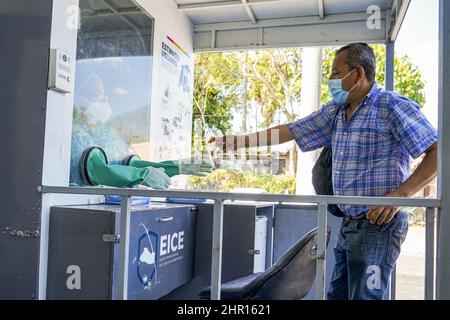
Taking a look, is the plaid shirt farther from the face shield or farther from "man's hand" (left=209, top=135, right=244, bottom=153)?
the face shield

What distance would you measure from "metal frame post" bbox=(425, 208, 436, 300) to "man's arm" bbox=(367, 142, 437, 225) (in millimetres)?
182

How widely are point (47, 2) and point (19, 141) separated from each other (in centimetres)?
66

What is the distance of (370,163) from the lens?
1902 millimetres

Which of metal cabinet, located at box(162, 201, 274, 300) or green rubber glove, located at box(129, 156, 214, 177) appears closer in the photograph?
green rubber glove, located at box(129, 156, 214, 177)

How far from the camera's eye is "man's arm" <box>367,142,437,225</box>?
168 cm

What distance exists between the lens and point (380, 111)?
75.7 inches

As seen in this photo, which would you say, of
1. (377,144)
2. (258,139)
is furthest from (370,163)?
(258,139)

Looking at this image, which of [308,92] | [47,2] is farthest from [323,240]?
[308,92]

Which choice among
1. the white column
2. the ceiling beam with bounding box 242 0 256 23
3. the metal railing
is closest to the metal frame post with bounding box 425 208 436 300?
the metal railing

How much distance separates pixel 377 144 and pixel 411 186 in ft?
0.94
